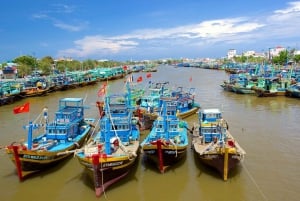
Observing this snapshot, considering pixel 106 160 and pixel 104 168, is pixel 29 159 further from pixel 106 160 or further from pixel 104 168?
pixel 106 160

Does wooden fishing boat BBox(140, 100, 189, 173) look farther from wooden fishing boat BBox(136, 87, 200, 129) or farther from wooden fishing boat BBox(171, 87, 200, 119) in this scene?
wooden fishing boat BBox(171, 87, 200, 119)

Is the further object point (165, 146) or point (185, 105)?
point (185, 105)

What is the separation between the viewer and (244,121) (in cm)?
2947

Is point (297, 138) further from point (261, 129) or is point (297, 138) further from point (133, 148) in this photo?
point (133, 148)

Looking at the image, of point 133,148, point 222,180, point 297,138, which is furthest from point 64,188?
point 297,138

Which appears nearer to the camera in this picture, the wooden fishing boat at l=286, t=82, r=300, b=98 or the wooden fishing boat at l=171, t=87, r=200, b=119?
the wooden fishing boat at l=171, t=87, r=200, b=119

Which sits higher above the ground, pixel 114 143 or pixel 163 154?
pixel 114 143

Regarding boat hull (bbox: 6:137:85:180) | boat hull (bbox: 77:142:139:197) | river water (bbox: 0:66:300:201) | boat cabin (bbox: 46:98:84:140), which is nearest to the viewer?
boat hull (bbox: 77:142:139:197)

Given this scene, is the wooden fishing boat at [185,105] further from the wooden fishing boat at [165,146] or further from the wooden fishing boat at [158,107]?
the wooden fishing boat at [165,146]

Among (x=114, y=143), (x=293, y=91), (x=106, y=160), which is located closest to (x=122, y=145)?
(x=114, y=143)

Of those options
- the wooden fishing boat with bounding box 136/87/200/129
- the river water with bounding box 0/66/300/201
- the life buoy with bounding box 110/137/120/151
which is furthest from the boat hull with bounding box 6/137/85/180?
the wooden fishing boat with bounding box 136/87/200/129

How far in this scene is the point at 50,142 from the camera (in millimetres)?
18328

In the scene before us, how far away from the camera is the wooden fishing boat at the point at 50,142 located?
15852mm

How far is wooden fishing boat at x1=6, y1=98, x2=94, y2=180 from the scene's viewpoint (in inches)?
Result: 624
